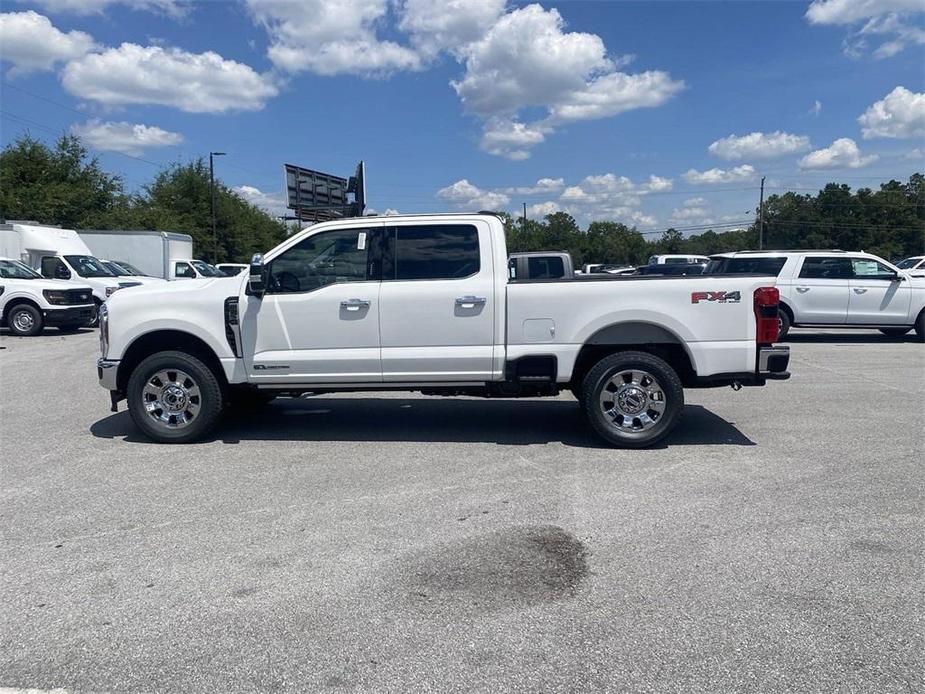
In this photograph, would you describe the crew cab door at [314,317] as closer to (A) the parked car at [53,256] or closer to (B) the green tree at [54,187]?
(A) the parked car at [53,256]

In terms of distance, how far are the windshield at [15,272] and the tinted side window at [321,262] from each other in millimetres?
14106

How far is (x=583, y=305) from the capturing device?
690 centimetres

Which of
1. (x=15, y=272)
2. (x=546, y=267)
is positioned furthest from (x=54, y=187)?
(x=546, y=267)

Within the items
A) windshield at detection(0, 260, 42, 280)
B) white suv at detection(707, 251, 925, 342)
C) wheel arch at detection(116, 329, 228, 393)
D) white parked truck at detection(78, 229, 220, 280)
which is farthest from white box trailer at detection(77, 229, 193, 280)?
wheel arch at detection(116, 329, 228, 393)

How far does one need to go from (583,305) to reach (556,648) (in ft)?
12.6

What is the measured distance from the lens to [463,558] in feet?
15.0

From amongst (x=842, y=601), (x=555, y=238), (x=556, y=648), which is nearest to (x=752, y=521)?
(x=842, y=601)

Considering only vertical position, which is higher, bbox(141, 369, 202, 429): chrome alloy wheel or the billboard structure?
the billboard structure

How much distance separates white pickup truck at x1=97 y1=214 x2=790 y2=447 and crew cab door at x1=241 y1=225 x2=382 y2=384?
13 millimetres

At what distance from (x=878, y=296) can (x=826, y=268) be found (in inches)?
45.3

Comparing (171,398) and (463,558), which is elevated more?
(171,398)

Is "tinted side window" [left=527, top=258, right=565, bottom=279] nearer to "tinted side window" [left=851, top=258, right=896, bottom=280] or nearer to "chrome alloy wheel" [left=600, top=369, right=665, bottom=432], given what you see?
"chrome alloy wheel" [left=600, top=369, right=665, bottom=432]

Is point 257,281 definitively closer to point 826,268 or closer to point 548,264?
point 548,264

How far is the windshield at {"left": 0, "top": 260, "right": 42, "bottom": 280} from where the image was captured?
59.4ft
